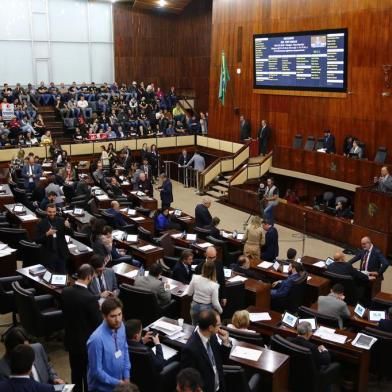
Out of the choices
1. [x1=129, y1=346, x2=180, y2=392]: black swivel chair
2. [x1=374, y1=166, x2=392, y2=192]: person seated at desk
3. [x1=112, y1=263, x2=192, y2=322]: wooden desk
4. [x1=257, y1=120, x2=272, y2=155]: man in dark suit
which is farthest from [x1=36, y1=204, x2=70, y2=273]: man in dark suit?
[x1=257, y1=120, x2=272, y2=155]: man in dark suit

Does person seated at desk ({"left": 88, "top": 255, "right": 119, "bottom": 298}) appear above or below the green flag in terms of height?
below

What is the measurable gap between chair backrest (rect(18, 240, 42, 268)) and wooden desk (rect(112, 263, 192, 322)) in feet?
3.62

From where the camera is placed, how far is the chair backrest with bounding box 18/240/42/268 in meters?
7.36

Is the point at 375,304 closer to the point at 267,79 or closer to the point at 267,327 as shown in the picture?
the point at 267,327

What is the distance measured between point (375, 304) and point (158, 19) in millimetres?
19529

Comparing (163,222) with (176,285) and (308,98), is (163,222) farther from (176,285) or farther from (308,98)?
(308,98)

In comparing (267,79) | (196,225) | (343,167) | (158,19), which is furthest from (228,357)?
(158,19)

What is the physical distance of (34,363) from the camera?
13.3ft

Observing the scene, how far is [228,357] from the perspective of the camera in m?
4.71

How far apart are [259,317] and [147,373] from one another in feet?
6.55

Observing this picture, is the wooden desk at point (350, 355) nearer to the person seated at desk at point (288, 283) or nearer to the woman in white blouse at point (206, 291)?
the woman in white blouse at point (206, 291)

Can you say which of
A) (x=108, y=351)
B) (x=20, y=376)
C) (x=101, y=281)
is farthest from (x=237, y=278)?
(x=20, y=376)

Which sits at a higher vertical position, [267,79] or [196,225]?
[267,79]

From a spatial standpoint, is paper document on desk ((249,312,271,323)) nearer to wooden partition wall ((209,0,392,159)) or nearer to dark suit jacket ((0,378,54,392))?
dark suit jacket ((0,378,54,392))
